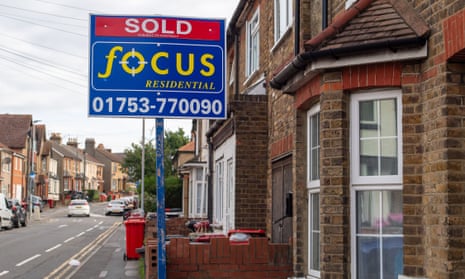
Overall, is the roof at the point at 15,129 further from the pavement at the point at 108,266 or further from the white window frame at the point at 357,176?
the white window frame at the point at 357,176

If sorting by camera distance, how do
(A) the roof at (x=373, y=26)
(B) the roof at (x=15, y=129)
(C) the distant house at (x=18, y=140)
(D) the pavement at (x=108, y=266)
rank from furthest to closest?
(B) the roof at (x=15, y=129)
(C) the distant house at (x=18, y=140)
(D) the pavement at (x=108, y=266)
(A) the roof at (x=373, y=26)

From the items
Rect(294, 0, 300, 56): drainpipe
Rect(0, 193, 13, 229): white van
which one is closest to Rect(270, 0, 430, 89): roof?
Rect(294, 0, 300, 56): drainpipe

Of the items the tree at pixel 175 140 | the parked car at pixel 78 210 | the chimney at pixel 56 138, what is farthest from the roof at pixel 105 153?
the parked car at pixel 78 210

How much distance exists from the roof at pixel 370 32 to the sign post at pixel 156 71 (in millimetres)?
1805

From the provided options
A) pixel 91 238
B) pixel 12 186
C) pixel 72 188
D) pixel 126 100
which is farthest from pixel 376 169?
pixel 72 188

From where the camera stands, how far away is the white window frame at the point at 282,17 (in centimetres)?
1060

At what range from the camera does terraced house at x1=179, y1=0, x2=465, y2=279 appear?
228 inches

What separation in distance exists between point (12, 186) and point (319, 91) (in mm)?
61469

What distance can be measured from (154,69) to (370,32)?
2560 mm

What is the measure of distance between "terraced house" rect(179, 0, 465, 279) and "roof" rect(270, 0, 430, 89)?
0.04 feet

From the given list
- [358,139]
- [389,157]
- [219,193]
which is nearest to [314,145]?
[358,139]

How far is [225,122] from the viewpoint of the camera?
45.5 feet

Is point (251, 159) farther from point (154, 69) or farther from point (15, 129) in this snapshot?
point (15, 129)

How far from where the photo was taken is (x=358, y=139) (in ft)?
22.5
